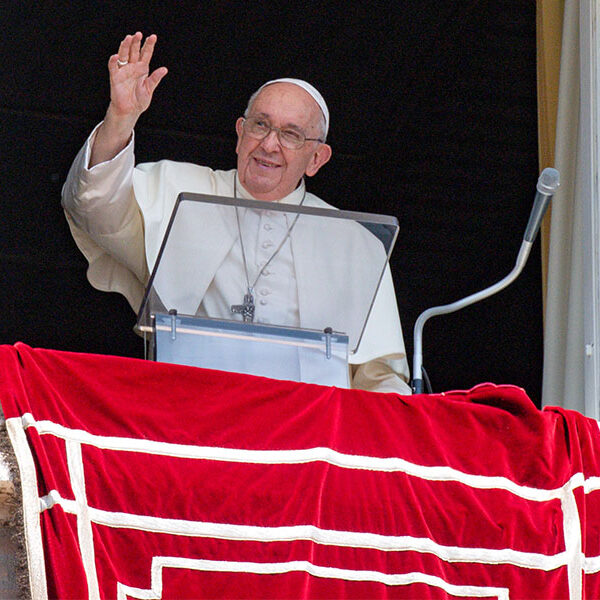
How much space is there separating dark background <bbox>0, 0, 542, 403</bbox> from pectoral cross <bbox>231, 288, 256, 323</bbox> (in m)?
2.51

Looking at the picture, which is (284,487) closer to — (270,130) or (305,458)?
(305,458)

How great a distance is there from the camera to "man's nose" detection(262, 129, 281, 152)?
11.9 feet

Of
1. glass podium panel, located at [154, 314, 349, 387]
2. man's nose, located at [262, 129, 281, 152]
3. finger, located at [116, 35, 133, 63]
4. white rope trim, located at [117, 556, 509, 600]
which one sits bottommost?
white rope trim, located at [117, 556, 509, 600]

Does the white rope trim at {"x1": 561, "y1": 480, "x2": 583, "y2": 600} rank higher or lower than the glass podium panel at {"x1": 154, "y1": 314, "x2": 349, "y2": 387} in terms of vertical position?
lower

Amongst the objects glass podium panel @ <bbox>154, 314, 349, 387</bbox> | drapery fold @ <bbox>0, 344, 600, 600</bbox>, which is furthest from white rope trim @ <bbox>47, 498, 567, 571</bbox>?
glass podium panel @ <bbox>154, 314, 349, 387</bbox>

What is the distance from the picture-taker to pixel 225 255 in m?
3.05

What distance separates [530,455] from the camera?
2781 millimetres

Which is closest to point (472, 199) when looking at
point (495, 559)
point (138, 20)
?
point (138, 20)

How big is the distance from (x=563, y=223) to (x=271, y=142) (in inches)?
44.1

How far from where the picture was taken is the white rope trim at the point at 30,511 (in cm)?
222

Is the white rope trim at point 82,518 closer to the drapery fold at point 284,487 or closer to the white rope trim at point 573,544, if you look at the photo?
the drapery fold at point 284,487

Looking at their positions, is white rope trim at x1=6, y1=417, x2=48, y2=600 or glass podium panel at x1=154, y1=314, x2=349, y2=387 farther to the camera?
glass podium panel at x1=154, y1=314, x2=349, y2=387

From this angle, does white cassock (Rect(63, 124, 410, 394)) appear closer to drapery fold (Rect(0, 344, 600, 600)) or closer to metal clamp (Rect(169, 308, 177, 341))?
metal clamp (Rect(169, 308, 177, 341))

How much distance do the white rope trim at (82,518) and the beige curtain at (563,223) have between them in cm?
200
